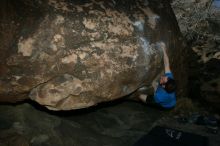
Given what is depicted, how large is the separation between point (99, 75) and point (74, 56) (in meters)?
0.39

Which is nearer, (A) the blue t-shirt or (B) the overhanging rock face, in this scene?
(B) the overhanging rock face

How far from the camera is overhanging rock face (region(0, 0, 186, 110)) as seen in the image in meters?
3.39

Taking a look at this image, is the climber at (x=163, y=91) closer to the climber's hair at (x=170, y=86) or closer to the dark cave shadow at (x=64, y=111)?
the climber's hair at (x=170, y=86)

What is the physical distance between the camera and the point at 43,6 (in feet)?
11.3

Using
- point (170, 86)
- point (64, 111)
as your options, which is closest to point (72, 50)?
point (64, 111)

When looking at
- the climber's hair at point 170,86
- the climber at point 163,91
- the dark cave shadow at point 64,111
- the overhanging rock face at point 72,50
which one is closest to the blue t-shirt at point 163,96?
the climber at point 163,91

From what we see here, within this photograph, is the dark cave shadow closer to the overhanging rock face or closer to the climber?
the overhanging rock face

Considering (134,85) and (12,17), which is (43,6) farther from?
(134,85)

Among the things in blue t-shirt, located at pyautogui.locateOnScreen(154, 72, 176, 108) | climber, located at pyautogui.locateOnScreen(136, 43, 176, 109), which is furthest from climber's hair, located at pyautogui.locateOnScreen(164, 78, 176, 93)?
blue t-shirt, located at pyautogui.locateOnScreen(154, 72, 176, 108)

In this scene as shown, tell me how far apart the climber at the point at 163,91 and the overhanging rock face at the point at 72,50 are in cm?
31

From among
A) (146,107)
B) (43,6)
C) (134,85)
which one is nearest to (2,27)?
(43,6)

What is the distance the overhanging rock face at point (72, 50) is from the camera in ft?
11.1

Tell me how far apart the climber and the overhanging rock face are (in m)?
0.31

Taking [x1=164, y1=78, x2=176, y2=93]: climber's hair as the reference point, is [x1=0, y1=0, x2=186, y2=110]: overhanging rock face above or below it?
above
